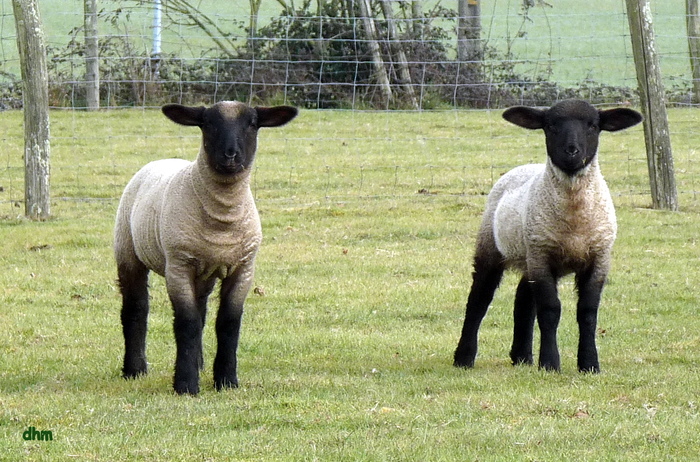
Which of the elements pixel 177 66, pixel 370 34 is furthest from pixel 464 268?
pixel 177 66

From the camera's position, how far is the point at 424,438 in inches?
235

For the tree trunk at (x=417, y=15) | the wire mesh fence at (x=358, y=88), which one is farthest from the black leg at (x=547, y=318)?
the tree trunk at (x=417, y=15)

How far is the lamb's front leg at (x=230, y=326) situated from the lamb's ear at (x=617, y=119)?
112 inches

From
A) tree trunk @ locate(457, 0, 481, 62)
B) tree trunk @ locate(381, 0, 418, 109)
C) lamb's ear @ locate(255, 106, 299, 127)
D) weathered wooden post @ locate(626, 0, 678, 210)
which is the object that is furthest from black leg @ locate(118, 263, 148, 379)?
tree trunk @ locate(457, 0, 481, 62)

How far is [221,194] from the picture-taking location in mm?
7535

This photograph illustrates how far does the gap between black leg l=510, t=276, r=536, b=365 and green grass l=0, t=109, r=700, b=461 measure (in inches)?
8.9

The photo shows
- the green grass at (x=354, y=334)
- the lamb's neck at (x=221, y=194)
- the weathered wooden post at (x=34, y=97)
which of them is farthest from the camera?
the weathered wooden post at (x=34, y=97)

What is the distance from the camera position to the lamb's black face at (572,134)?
26.0ft

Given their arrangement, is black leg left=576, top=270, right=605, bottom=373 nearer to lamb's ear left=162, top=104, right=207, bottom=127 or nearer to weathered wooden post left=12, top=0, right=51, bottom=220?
lamb's ear left=162, top=104, right=207, bottom=127

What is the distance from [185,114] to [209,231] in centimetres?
91

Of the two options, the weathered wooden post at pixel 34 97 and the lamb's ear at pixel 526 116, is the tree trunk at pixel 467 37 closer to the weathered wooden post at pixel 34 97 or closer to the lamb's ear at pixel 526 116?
the weathered wooden post at pixel 34 97

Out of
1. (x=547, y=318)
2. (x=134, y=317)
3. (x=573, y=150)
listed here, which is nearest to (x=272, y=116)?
(x=134, y=317)

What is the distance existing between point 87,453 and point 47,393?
1.84 meters

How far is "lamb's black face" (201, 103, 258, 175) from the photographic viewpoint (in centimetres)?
745
